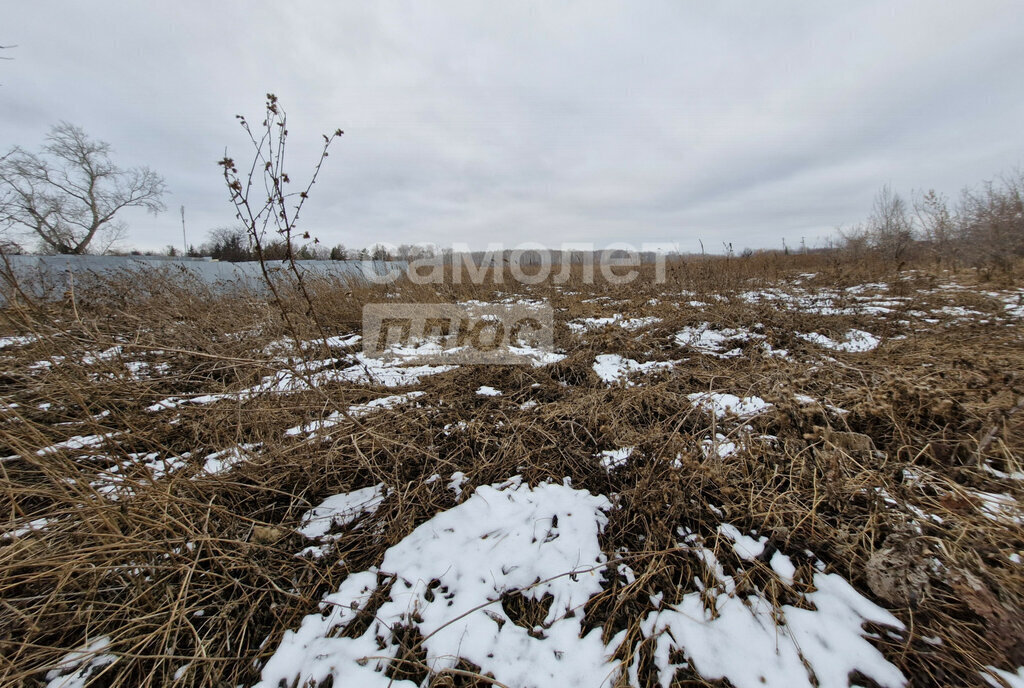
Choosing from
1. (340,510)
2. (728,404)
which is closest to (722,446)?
(728,404)

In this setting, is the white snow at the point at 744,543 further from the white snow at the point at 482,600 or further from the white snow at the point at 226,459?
the white snow at the point at 226,459

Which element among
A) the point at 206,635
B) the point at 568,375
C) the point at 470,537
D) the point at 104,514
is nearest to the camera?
the point at 206,635

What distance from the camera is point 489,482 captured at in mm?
1875

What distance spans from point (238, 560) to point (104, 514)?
51 centimetres

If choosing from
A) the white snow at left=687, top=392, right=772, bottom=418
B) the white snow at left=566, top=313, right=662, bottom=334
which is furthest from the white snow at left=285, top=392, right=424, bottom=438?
the white snow at left=566, top=313, right=662, bottom=334

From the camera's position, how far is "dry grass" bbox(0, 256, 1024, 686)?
3.70 ft

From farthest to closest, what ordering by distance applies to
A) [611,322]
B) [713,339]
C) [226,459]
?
[611,322] → [713,339] → [226,459]

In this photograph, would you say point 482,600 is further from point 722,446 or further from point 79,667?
point 722,446

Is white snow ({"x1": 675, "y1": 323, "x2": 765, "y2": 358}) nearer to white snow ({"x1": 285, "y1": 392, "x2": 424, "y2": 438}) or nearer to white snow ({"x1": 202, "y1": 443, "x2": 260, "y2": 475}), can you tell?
white snow ({"x1": 285, "y1": 392, "x2": 424, "y2": 438})

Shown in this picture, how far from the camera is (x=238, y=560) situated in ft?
4.62

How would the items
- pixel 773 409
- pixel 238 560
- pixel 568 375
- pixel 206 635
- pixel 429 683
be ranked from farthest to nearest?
pixel 568 375
pixel 773 409
pixel 238 560
pixel 206 635
pixel 429 683

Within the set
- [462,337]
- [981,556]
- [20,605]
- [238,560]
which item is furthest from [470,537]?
[462,337]

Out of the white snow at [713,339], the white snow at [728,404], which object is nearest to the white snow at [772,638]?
the white snow at [728,404]

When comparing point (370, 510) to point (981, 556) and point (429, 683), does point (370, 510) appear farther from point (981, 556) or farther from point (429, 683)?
point (981, 556)
